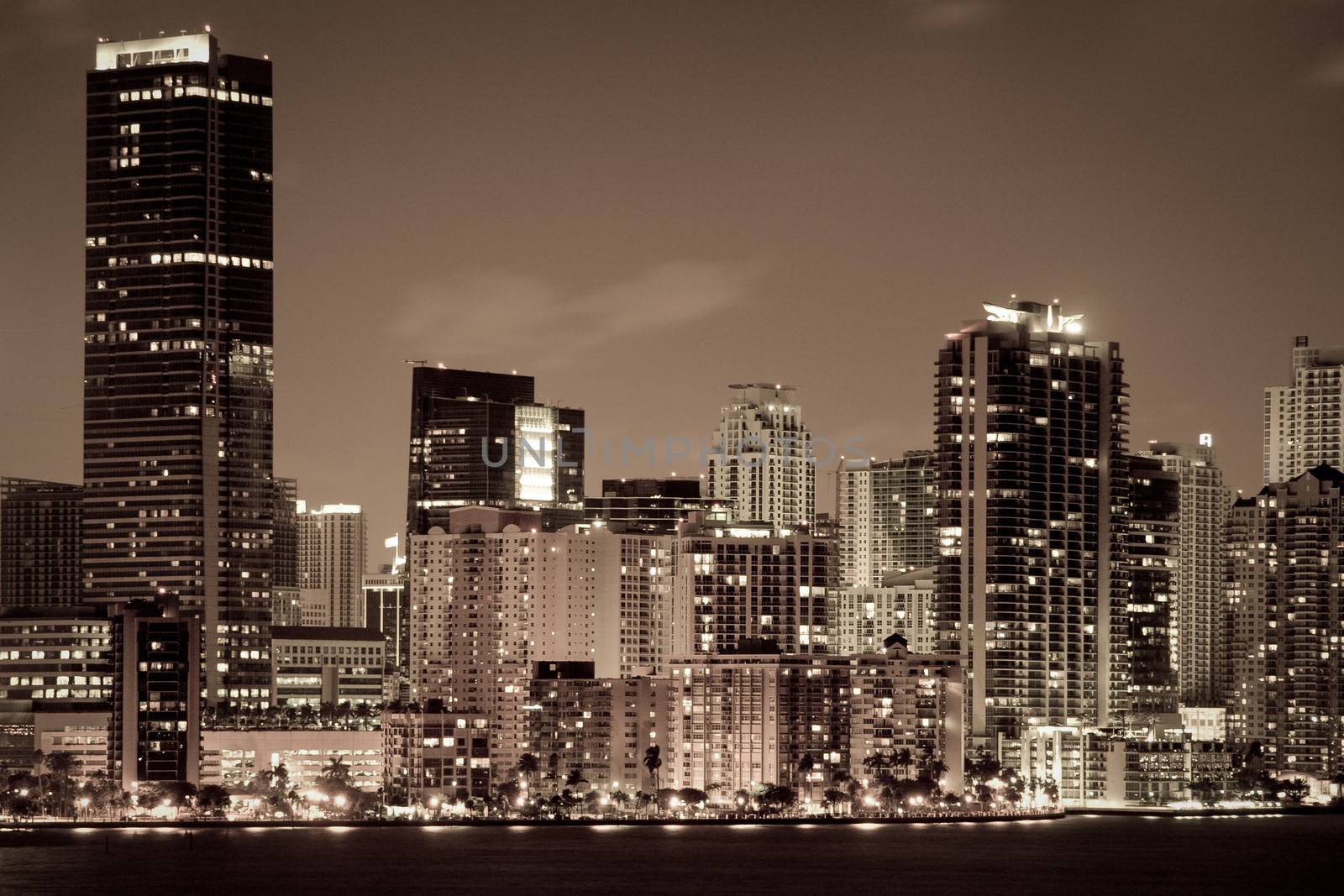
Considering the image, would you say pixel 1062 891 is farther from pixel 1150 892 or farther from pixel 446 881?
pixel 446 881

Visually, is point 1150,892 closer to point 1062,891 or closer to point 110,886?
point 1062,891

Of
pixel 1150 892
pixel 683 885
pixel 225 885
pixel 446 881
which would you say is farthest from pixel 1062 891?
pixel 225 885

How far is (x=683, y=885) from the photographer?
196750 millimetres

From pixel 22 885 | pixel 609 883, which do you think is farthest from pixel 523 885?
pixel 22 885

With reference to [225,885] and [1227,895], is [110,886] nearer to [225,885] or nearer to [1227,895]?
[225,885]

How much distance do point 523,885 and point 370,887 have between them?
35.4ft

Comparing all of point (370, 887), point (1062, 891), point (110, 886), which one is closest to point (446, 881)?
point (370, 887)

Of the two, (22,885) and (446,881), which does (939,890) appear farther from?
(22,885)

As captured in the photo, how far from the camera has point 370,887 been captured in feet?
650

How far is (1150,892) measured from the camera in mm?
198125

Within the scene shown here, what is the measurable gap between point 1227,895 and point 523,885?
48175 mm

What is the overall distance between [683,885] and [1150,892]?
31980 mm

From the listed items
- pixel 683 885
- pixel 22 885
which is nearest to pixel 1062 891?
pixel 683 885

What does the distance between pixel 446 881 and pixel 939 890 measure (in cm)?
3371
